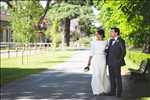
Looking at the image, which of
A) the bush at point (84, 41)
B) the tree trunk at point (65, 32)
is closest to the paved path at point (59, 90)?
the tree trunk at point (65, 32)

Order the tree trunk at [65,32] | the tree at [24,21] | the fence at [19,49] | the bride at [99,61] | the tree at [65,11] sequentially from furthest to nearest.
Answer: the tree trunk at [65,32], the tree at [65,11], the fence at [19,49], the tree at [24,21], the bride at [99,61]

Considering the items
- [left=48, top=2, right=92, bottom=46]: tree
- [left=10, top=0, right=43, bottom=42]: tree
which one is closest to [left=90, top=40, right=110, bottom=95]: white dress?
[left=10, top=0, right=43, bottom=42]: tree

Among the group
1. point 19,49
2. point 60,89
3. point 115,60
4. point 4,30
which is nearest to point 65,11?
point 4,30

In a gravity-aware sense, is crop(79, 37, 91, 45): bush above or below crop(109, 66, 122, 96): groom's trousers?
below

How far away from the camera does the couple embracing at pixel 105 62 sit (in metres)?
14.7

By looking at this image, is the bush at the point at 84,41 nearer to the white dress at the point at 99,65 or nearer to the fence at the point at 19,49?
the fence at the point at 19,49

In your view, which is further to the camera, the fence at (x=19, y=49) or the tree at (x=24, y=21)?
the fence at (x=19, y=49)

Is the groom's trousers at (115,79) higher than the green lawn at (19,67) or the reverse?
higher

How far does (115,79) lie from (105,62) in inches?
60.3

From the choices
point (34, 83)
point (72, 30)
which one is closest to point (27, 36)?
point (34, 83)

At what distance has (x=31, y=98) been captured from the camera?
17266mm

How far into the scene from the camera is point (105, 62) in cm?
1491

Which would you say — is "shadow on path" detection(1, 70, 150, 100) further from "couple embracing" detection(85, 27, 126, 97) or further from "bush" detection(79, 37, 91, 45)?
"bush" detection(79, 37, 91, 45)

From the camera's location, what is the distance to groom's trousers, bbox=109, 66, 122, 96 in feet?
52.5
